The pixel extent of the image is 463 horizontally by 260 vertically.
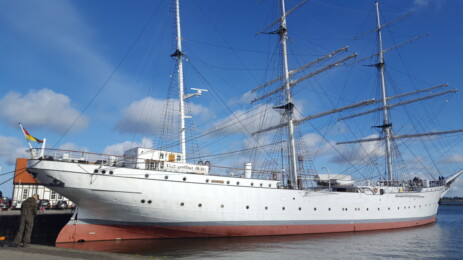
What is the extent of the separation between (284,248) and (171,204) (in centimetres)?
750

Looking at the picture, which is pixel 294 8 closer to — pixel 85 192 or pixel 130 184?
pixel 130 184

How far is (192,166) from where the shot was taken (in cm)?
2080

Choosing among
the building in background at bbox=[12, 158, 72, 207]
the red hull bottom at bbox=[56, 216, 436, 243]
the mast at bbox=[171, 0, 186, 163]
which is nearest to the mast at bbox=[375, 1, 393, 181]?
the red hull bottom at bbox=[56, 216, 436, 243]

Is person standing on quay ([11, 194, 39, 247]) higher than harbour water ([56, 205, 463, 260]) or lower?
higher

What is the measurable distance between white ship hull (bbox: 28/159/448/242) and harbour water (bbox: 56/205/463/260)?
0.77m

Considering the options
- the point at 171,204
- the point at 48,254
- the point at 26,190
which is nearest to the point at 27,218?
the point at 48,254

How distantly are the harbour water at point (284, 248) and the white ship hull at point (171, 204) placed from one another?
0.77 meters

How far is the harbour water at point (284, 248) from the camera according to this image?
1595 cm

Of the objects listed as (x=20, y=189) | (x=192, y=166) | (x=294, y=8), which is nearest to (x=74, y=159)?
(x=192, y=166)

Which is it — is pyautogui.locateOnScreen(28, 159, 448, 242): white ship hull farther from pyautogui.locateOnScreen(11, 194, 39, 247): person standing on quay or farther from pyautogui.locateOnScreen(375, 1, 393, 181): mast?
pyautogui.locateOnScreen(375, 1, 393, 181): mast

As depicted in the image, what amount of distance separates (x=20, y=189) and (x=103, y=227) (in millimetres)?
31279

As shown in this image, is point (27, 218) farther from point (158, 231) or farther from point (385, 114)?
point (385, 114)

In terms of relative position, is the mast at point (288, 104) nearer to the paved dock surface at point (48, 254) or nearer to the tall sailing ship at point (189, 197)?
the tall sailing ship at point (189, 197)

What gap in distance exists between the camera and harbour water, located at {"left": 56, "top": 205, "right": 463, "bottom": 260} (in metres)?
15.9
